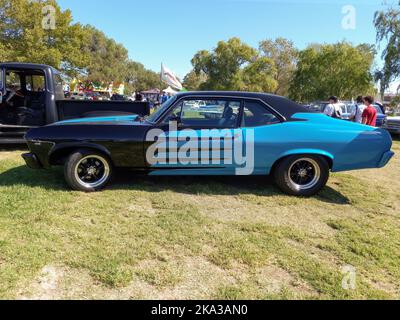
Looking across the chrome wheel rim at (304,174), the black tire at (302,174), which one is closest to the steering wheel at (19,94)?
the black tire at (302,174)

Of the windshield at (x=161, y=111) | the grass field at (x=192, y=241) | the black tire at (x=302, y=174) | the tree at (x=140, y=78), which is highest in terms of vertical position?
the tree at (x=140, y=78)

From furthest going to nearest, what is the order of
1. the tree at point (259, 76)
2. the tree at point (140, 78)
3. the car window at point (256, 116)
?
1. the tree at point (140, 78)
2. the tree at point (259, 76)
3. the car window at point (256, 116)

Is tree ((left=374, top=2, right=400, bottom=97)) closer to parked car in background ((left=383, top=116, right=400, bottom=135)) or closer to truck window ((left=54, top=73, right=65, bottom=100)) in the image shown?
parked car in background ((left=383, top=116, right=400, bottom=135))

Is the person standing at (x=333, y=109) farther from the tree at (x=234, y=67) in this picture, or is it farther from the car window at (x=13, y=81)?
the tree at (x=234, y=67)

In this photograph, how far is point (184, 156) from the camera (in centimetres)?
446

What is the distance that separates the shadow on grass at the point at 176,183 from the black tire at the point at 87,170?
0.63 feet

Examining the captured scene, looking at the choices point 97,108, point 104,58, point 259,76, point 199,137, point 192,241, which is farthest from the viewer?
point 104,58

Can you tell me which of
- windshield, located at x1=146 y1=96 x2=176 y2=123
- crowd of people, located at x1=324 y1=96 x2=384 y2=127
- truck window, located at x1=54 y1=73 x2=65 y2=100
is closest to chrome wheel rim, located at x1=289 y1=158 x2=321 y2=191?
windshield, located at x1=146 y1=96 x2=176 y2=123

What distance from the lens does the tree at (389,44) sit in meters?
21.7

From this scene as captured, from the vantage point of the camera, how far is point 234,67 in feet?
162

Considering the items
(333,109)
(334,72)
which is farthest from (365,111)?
(334,72)

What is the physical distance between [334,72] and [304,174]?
3272 centimetres

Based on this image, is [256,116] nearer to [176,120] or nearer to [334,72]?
[176,120]
